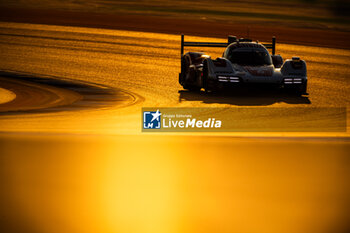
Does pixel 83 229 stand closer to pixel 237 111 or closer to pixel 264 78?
pixel 237 111

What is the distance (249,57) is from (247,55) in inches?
2.7

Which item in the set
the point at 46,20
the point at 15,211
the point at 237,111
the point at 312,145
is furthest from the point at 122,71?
the point at 46,20

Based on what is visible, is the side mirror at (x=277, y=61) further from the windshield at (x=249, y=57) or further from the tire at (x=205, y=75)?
the tire at (x=205, y=75)

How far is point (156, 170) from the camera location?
7332 millimetres

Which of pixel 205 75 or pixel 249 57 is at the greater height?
pixel 249 57

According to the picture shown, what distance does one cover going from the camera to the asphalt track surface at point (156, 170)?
5629mm

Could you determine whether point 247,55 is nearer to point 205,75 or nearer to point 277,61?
point 277,61

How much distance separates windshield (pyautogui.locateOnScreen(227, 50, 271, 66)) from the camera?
14750 millimetres

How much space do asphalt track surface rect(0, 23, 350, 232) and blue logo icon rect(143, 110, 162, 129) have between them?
0.22 metres

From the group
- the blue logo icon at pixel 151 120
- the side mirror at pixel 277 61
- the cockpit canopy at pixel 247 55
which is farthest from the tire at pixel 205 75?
the blue logo icon at pixel 151 120

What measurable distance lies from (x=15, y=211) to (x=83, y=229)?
0.77 m

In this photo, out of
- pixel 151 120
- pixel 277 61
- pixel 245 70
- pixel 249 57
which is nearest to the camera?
pixel 151 120

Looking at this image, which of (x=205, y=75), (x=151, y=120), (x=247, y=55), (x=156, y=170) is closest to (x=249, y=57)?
(x=247, y=55)

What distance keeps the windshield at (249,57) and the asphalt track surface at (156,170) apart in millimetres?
804
